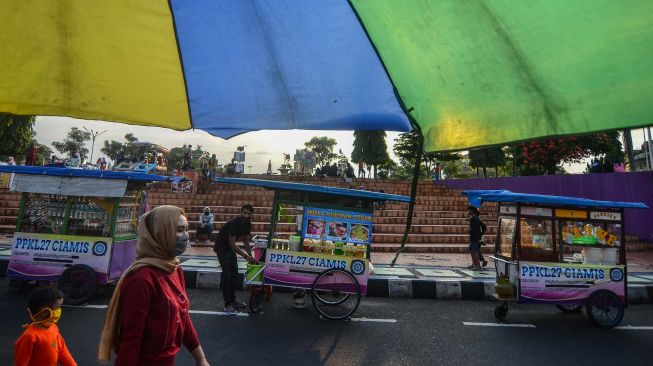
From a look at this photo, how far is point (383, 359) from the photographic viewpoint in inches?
168

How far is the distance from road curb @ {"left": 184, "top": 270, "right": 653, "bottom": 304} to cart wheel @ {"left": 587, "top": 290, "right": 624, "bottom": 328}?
1.86 metres

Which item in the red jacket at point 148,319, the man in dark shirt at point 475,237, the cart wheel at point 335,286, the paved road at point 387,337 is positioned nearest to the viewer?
the red jacket at point 148,319

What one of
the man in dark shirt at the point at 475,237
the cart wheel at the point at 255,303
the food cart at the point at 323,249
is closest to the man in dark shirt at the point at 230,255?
the cart wheel at the point at 255,303

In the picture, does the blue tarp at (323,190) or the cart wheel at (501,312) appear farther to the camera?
the cart wheel at (501,312)

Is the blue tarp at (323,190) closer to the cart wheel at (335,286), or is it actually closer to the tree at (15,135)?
the cart wheel at (335,286)

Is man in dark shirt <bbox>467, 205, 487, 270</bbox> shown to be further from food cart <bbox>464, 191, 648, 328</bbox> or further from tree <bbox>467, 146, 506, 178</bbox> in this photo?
tree <bbox>467, 146, 506, 178</bbox>

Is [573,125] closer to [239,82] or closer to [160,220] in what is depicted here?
[239,82]

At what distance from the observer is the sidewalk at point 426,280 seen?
7.55 metres

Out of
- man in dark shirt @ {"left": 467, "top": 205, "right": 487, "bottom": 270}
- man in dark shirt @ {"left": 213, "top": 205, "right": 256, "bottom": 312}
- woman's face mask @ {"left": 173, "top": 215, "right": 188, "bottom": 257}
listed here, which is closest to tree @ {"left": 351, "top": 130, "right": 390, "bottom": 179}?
man in dark shirt @ {"left": 467, "top": 205, "right": 487, "bottom": 270}

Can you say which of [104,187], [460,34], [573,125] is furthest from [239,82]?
[104,187]

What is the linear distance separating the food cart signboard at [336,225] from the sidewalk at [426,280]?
1759 mm

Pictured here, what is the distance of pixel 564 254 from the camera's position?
6414mm

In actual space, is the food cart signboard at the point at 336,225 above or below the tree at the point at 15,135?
below

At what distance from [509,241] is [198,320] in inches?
207
